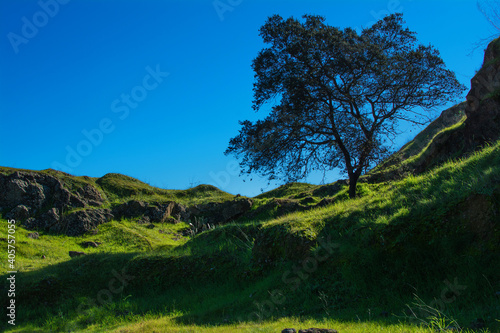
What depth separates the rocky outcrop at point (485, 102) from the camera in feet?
46.6

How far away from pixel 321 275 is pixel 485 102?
464 inches

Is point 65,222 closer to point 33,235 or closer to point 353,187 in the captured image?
point 33,235

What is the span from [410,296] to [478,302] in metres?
1.13

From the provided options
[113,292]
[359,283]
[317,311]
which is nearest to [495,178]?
[359,283]

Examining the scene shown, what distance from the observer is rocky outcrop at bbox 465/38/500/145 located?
14.2 metres

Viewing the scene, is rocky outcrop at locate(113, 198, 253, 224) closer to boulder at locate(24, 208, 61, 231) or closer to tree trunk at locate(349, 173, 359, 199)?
boulder at locate(24, 208, 61, 231)

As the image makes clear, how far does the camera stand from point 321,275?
828 cm

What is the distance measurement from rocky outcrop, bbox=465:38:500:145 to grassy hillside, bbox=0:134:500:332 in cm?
597

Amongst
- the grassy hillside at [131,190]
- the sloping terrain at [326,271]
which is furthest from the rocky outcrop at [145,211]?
the sloping terrain at [326,271]

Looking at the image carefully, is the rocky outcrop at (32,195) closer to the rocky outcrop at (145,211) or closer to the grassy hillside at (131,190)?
the grassy hillside at (131,190)

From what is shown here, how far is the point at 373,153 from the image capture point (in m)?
18.1

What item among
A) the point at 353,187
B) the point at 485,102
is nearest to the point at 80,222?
the point at 353,187

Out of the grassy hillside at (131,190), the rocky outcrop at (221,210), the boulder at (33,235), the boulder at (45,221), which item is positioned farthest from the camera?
the grassy hillside at (131,190)

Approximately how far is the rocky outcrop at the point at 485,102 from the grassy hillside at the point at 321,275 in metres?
5.97
